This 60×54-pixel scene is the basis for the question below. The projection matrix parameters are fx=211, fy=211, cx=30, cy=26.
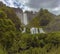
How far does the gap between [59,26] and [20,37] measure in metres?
10.7

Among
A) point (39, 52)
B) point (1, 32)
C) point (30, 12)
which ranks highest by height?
point (30, 12)

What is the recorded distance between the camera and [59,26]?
97.3ft

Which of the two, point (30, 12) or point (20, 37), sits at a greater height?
point (30, 12)

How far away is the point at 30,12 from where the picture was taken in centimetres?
5469

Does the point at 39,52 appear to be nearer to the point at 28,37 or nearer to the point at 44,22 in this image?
the point at 28,37

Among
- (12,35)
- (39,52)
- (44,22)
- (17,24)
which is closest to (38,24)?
(44,22)

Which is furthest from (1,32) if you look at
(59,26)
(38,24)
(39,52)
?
(38,24)

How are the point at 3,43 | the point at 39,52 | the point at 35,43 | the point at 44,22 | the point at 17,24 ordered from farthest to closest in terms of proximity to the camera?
the point at 44,22 < the point at 17,24 < the point at 35,43 < the point at 3,43 < the point at 39,52

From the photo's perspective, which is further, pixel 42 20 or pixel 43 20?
pixel 42 20

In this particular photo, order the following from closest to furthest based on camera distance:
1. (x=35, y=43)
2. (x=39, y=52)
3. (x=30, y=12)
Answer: (x=39, y=52), (x=35, y=43), (x=30, y=12)

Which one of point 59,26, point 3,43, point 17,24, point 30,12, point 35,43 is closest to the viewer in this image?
point 3,43

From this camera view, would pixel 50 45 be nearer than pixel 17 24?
Yes

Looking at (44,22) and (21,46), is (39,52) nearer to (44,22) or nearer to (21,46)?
(21,46)

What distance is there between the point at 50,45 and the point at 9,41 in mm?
3459
